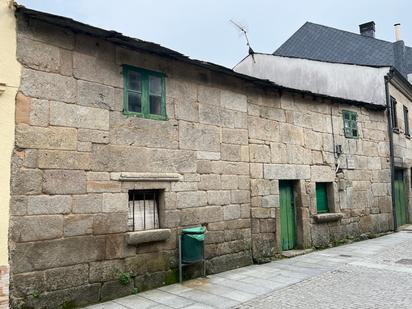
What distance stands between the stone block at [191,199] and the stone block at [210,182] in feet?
0.41

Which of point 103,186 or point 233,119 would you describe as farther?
point 233,119

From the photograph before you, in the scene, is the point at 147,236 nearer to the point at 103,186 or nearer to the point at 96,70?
the point at 103,186

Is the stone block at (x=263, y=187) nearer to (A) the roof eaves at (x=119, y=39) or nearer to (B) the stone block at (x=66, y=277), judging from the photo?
(A) the roof eaves at (x=119, y=39)

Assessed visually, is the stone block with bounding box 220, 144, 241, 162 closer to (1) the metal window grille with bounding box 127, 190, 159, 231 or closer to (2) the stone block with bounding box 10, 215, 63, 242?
(1) the metal window grille with bounding box 127, 190, 159, 231

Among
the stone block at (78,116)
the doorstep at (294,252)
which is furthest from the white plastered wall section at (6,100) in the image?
the doorstep at (294,252)

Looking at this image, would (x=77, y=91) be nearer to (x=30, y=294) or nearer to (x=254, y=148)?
(x=30, y=294)

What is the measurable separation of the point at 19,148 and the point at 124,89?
1.76 metres

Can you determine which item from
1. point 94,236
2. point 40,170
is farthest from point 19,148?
point 94,236

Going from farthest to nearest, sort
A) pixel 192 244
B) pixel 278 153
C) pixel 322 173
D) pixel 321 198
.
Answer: pixel 321 198 → pixel 322 173 → pixel 278 153 → pixel 192 244

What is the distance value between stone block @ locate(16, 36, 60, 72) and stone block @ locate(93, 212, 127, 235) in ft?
6.97

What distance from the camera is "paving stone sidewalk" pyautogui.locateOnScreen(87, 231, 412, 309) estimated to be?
484 cm

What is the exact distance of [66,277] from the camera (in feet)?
15.3

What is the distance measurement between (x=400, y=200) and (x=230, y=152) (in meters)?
8.73

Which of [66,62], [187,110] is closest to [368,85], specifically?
[187,110]
